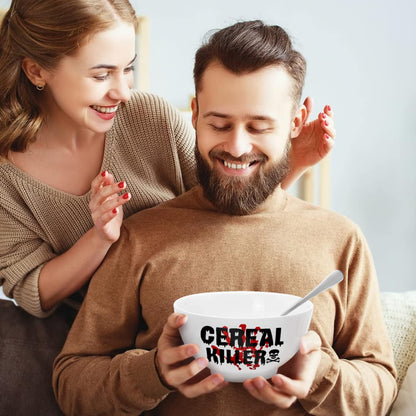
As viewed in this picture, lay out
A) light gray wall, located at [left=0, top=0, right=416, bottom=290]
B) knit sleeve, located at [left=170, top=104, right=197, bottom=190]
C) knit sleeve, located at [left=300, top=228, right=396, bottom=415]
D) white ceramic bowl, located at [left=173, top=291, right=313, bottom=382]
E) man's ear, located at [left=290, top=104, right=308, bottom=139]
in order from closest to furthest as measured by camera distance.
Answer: white ceramic bowl, located at [left=173, top=291, right=313, bottom=382]
knit sleeve, located at [left=300, top=228, right=396, bottom=415]
man's ear, located at [left=290, top=104, right=308, bottom=139]
knit sleeve, located at [left=170, top=104, right=197, bottom=190]
light gray wall, located at [left=0, top=0, right=416, bottom=290]

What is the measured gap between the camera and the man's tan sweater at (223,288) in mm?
1165

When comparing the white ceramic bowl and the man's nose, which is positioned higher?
the man's nose

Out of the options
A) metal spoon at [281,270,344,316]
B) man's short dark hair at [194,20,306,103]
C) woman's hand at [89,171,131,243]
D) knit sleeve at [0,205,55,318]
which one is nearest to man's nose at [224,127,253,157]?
man's short dark hair at [194,20,306,103]

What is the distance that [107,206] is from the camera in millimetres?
1240

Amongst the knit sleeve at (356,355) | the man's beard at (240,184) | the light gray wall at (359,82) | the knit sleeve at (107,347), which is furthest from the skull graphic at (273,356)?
the light gray wall at (359,82)

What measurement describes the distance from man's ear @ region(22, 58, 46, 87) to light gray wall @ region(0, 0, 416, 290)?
1484 mm

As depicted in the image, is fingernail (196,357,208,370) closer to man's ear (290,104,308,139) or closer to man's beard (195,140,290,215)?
man's beard (195,140,290,215)

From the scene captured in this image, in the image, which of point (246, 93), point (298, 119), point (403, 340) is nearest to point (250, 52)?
point (246, 93)

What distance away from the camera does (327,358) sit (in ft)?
3.50

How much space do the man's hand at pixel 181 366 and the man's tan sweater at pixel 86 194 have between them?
52 cm

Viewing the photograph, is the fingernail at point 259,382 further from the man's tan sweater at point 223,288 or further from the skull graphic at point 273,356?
the man's tan sweater at point 223,288

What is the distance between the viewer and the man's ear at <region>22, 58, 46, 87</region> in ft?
4.71

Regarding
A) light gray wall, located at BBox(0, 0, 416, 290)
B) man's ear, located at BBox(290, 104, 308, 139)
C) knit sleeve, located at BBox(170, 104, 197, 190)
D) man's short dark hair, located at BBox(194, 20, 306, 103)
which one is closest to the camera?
man's short dark hair, located at BBox(194, 20, 306, 103)

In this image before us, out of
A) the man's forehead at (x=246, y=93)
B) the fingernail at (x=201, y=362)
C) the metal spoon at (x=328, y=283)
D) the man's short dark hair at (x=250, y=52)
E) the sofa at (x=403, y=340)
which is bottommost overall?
the sofa at (x=403, y=340)
